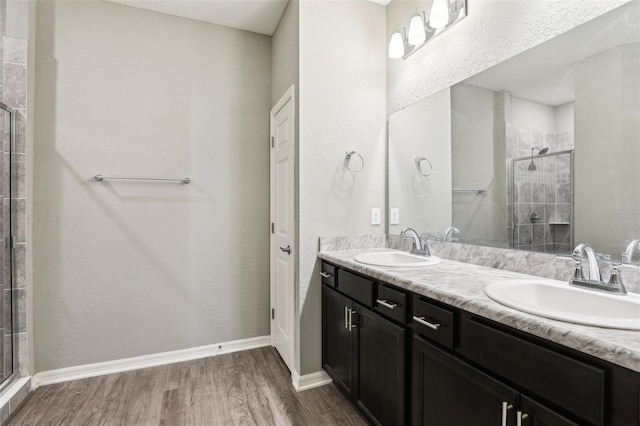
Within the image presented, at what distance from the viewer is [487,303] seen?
947mm

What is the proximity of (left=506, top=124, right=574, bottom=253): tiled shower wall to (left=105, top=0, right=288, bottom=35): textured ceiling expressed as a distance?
1.89 metres

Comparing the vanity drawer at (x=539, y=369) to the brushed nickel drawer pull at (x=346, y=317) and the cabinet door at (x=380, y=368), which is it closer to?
the cabinet door at (x=380, y=368)

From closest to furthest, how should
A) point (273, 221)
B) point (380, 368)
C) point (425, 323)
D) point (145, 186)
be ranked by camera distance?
point (425, 323)
point (380, 368)
point (145, 186)
point (273, 221)

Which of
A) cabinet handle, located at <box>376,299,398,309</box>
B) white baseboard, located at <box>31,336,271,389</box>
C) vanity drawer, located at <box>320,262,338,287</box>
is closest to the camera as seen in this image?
cabinet handle, located at <box>376,299,398,309</box>

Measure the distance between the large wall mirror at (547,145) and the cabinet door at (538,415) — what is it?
68 centimetres

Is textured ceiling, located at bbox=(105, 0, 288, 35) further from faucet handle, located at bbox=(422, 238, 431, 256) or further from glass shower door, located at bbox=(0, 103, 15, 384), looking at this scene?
faucet handle, located at bbox=(422, 238, 431, 256)

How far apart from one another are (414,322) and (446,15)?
5.36 feet

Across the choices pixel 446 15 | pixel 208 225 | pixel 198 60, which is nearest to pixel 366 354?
pixel 208 225

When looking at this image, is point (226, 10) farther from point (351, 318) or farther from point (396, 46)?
point (351, 318)

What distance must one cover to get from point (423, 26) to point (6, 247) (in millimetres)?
2836

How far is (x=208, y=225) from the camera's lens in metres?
2.51

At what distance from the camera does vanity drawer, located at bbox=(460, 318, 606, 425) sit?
27.6 inches

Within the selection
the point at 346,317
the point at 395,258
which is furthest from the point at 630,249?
the point at 346,317

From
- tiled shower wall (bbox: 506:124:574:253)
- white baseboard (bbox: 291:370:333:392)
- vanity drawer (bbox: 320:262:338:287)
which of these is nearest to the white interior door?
white baseboard (bbox: 291:370:333:392)
